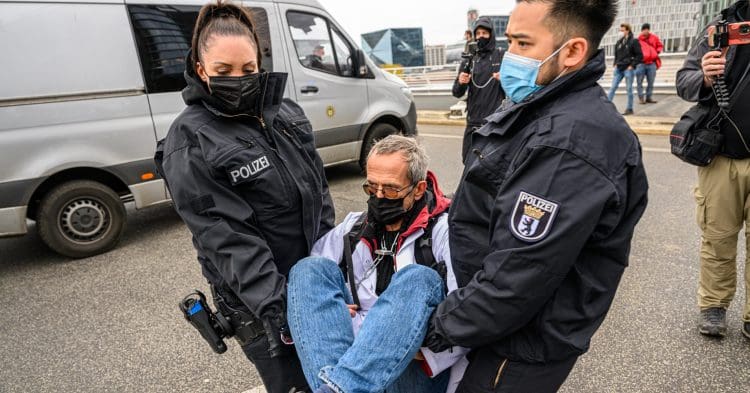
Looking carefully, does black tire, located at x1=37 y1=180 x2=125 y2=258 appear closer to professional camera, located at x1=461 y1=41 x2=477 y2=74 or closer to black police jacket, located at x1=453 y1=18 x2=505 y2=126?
black police jacket, located at x1=453 y1=18 x2=505 y2=126

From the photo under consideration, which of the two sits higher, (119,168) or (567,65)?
(567,65)

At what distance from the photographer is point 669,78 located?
1266 cm

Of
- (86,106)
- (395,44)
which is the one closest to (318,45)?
(86,106)

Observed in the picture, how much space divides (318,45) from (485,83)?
6.95 feet

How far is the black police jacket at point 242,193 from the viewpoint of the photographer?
1.54 meters

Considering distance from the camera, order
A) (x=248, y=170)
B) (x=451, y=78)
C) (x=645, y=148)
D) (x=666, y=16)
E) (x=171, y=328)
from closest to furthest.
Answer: (x=248, y=170) → (x=171, y=328) → (x=645, y=148) → (x=451, y=78) → (x=666, y=16)

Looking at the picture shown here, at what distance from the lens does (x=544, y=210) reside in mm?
1109

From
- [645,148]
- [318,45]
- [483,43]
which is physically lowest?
[645,148]

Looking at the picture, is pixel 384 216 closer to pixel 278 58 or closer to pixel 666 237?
pixel 666 237

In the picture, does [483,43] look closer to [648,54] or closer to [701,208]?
[701,208]

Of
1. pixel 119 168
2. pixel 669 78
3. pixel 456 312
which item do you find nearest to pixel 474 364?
pixel 456 312

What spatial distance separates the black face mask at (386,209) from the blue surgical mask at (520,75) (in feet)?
2.04

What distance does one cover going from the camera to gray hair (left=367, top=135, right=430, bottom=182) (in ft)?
6.21

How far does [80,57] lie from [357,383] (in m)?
4.11
